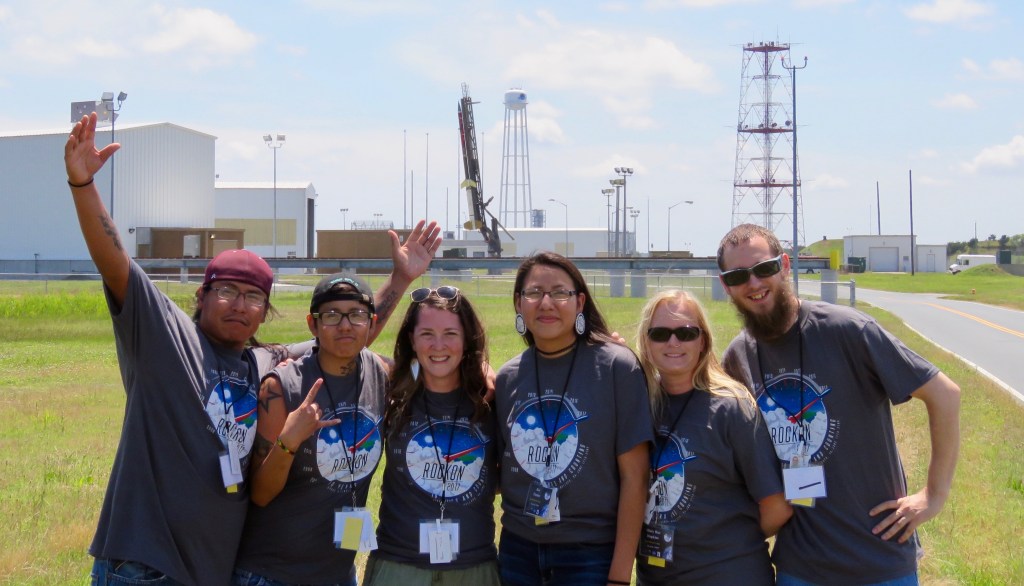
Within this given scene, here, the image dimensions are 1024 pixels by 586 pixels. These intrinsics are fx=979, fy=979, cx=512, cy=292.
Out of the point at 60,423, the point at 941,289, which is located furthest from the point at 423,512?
the point at 941,289

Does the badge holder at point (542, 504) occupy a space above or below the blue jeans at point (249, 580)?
above

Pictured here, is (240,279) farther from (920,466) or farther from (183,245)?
(183,245)

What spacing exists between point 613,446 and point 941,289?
5939cm

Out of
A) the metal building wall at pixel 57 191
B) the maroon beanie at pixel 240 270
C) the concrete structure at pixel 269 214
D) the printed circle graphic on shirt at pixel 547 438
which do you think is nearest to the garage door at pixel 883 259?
the concrete structure at pixel 269 214

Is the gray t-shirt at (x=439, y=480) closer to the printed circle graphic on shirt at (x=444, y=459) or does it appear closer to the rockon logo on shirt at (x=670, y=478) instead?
the printed circle graphic on shirt at (x=444, y=459)

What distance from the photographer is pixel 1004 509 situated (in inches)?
295

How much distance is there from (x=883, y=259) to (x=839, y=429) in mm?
105612

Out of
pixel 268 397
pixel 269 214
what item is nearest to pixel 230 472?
pixel 268 397

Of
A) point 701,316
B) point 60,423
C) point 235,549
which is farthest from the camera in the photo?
point 60,423

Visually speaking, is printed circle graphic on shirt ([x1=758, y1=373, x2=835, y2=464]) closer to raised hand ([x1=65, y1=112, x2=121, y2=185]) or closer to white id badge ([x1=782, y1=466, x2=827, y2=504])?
white id badge ([x1=782, y1=466, x2=827, y2=504])

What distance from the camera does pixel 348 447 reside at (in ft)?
12.3

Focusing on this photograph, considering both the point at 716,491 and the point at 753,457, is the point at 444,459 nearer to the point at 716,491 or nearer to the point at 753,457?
the point at 716,491

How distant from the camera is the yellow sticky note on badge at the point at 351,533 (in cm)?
360

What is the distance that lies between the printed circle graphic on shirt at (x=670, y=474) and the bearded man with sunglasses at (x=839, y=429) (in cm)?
37
